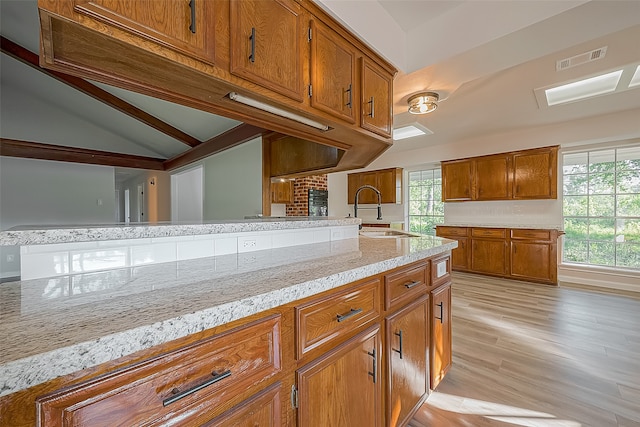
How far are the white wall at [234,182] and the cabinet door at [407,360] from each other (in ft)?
8.09

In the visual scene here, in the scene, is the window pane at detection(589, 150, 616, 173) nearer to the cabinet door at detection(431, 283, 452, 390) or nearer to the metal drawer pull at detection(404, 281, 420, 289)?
the cabinet door at detection(431, 283, 452, 390)

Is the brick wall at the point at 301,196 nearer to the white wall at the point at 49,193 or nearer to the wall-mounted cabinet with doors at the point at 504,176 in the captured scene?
the wall-mounted cabinet with doors at the point at 504,176

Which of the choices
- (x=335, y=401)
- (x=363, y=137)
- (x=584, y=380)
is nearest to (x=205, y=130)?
(x=363, y=137)

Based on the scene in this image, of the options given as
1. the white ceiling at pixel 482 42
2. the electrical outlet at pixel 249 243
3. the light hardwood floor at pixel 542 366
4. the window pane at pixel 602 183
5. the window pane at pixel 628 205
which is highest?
the white ceiling at pixel 482 42

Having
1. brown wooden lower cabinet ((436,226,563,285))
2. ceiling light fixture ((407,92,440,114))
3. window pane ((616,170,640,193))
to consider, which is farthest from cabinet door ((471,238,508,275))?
ceiling light fixture ((407,92,440,114))

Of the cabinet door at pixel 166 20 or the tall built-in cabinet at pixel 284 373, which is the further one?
the cabinet door at pixel 166 20

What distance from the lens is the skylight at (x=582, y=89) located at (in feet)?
8.96

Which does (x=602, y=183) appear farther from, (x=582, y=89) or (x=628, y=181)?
(x=582, y=89)

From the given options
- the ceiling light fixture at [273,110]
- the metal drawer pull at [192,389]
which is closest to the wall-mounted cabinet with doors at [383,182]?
the ceiling light fixture at [273,110]

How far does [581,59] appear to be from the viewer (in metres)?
2.17

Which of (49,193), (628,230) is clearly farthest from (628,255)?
(49,193)

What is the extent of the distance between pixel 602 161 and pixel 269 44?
5.19m

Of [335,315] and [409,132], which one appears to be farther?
[409,132]

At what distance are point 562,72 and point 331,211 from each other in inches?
193
